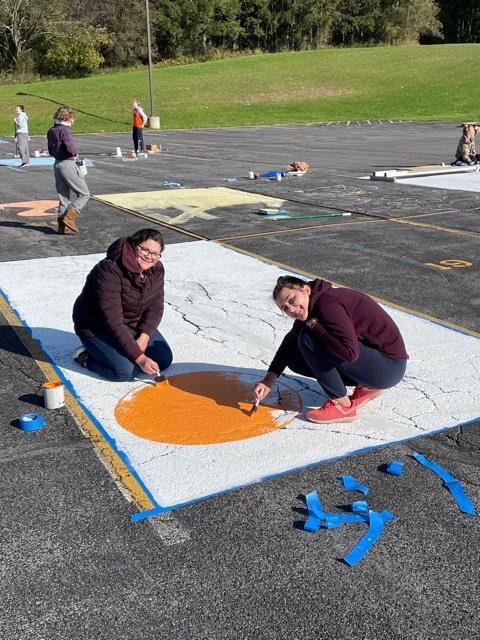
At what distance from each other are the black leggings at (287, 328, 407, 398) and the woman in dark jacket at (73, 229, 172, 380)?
3.88ft

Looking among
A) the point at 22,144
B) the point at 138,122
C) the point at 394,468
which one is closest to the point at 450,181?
the point at 138,122

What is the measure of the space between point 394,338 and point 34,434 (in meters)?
2.59

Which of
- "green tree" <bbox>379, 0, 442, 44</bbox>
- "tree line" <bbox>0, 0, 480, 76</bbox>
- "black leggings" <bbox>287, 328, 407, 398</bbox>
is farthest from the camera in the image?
"green tree" <bbox>379, 0, 442, 44</bbox>

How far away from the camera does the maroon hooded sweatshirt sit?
438 cm

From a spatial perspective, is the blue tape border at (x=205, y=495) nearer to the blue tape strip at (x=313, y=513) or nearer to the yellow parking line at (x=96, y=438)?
the yellow parking line at (x=96, y=438)

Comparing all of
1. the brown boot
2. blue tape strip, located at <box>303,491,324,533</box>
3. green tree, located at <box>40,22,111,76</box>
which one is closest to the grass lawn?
green tree, located at <box>40,22,111,76</box>

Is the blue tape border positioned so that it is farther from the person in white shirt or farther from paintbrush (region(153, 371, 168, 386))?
the person in white shirt

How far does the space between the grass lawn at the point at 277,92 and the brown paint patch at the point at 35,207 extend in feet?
89.7

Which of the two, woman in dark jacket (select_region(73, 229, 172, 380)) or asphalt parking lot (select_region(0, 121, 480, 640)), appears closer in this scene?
asphalt parking lot (select_region(0, 121, 480, 640))

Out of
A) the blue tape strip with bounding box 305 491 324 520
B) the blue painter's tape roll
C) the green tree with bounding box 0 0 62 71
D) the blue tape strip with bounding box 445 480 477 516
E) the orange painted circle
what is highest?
the green tree with bounding box 0 0 62 71

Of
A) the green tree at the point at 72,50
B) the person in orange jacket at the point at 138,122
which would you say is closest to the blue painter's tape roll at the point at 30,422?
the person in orange jacket at the point at 138,122

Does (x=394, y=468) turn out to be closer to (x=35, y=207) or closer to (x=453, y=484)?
(x=453, y=484)

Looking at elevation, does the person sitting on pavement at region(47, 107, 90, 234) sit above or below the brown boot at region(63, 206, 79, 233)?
above

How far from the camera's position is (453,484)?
4020 mm
